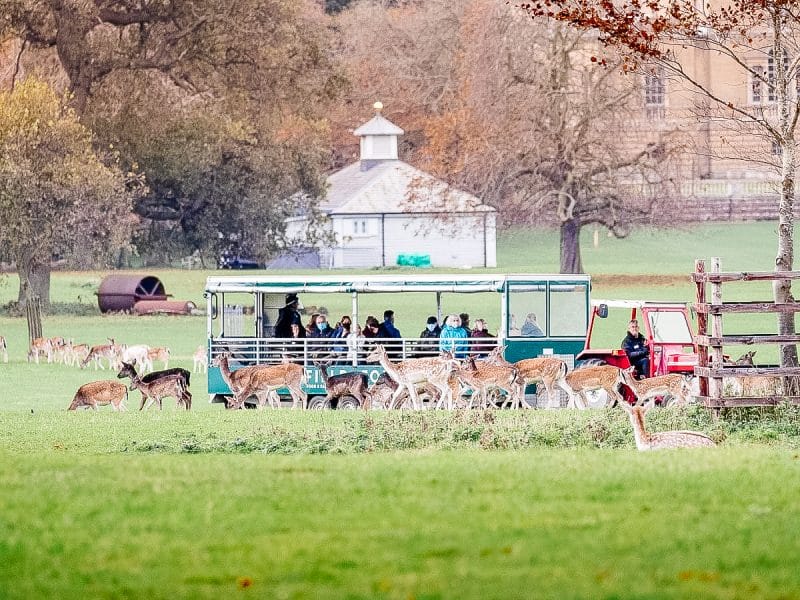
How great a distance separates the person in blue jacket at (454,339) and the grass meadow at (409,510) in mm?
6914

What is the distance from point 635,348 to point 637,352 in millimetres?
113

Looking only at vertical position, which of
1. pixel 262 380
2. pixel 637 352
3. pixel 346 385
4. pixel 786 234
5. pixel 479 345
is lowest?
pixel 346 385

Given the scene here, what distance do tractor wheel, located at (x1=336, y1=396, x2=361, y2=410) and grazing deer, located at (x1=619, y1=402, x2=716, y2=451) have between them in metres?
10.1

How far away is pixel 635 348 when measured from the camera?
2573cm

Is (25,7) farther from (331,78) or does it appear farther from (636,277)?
(636,277)

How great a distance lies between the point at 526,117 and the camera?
60.3 m

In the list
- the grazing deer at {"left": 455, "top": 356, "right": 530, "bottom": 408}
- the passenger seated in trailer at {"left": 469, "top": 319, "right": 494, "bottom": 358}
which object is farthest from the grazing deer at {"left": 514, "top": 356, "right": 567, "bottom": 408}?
the passenger seated in trailer at {"left": 469, "top": 319, "right": 494, "bottom": 358}

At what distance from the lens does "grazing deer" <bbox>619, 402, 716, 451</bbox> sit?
14922 mm

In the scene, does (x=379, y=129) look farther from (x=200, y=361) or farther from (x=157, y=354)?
(x=157, y=354)

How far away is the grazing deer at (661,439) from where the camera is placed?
14922mm

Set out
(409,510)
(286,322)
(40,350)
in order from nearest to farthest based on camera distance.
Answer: (409,510) → (286,322) → (40,350)

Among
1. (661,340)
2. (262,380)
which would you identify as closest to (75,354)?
(262,380)

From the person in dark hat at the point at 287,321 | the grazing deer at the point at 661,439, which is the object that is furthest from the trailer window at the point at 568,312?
the grazing deer at the point at 661,439

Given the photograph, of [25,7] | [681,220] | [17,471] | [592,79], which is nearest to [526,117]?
[592,79]
